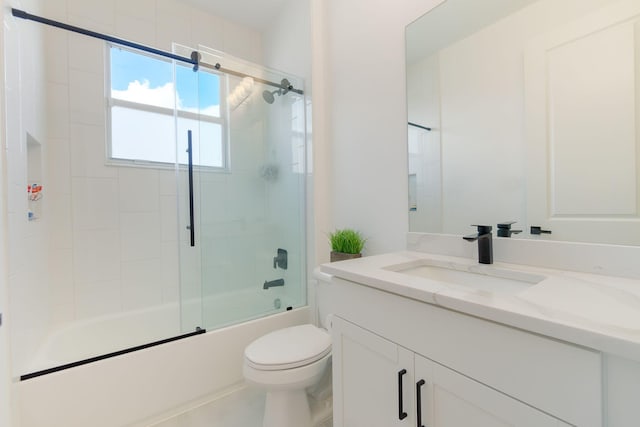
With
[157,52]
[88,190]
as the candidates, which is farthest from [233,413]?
[157,52]

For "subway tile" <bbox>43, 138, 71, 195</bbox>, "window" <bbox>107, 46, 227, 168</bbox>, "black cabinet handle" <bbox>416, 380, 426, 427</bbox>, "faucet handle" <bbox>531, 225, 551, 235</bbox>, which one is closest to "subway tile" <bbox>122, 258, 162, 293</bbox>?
"subway tile" <bbox>43, 138, 71, 195</bbox>

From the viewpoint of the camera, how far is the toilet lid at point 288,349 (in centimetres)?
118

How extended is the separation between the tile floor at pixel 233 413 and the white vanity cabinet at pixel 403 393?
478mm

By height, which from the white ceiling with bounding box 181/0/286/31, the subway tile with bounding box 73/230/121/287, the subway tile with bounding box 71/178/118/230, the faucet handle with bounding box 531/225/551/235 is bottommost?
the subway tile with bounding box 73/230/121/287

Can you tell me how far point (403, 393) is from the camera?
782 mm

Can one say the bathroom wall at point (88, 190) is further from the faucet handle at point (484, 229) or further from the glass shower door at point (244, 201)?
the faucet handle at point (484, 229)

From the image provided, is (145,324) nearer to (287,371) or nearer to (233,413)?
(233,413)

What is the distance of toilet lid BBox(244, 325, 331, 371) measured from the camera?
1.18 metres

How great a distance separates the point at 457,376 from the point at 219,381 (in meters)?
1.45

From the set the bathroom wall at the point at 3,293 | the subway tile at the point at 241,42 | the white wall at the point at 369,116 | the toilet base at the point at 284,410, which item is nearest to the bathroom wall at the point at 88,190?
the subway tile at the point at 241,42

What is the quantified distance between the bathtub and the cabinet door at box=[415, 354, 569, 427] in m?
1.28

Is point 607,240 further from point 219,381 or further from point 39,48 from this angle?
point 39,48

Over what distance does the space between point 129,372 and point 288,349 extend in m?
0.84

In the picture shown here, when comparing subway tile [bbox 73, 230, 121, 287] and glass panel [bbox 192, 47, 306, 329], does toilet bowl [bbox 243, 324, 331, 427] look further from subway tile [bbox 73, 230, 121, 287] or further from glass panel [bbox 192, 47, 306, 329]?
subway tile [bbox 73, 230, 121, 287]
